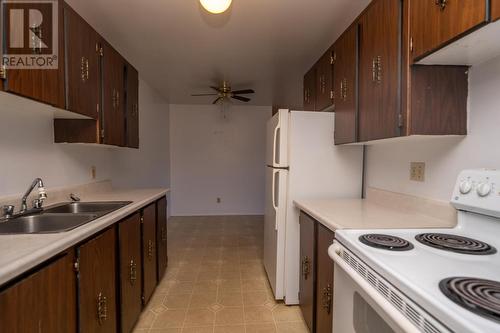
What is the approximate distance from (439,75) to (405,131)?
0.31m

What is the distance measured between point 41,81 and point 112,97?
895mm

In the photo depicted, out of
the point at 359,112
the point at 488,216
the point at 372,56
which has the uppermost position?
the point at 372,56

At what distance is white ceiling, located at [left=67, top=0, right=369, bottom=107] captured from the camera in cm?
190

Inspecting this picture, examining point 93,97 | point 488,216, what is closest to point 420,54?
point 488,216

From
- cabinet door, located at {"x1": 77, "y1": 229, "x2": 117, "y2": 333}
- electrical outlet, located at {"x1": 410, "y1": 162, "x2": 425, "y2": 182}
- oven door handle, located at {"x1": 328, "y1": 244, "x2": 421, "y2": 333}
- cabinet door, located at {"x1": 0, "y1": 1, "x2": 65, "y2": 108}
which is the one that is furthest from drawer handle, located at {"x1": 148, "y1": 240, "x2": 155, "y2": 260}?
electrical outlet, located at {"x1": 410, "y1": 162, "x2": 425, "y2": 182}

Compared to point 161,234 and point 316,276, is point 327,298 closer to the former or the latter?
point 316,276

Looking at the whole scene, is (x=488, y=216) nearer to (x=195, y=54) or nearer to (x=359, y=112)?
(x=359, y=112)

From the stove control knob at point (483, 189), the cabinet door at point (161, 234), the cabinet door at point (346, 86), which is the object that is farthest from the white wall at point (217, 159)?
the stove control knob at point (483, 189)

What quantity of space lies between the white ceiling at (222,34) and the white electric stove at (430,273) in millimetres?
1532

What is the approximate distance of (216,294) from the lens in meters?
2.37

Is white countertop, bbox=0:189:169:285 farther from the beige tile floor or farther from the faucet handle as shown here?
the beige tile floor

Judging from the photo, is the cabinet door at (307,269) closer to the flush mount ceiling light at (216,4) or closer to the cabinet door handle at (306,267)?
the cabinet door handle at (306,267)

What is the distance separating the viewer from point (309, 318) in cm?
179

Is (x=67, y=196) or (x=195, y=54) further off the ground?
(x=195, y=54)
